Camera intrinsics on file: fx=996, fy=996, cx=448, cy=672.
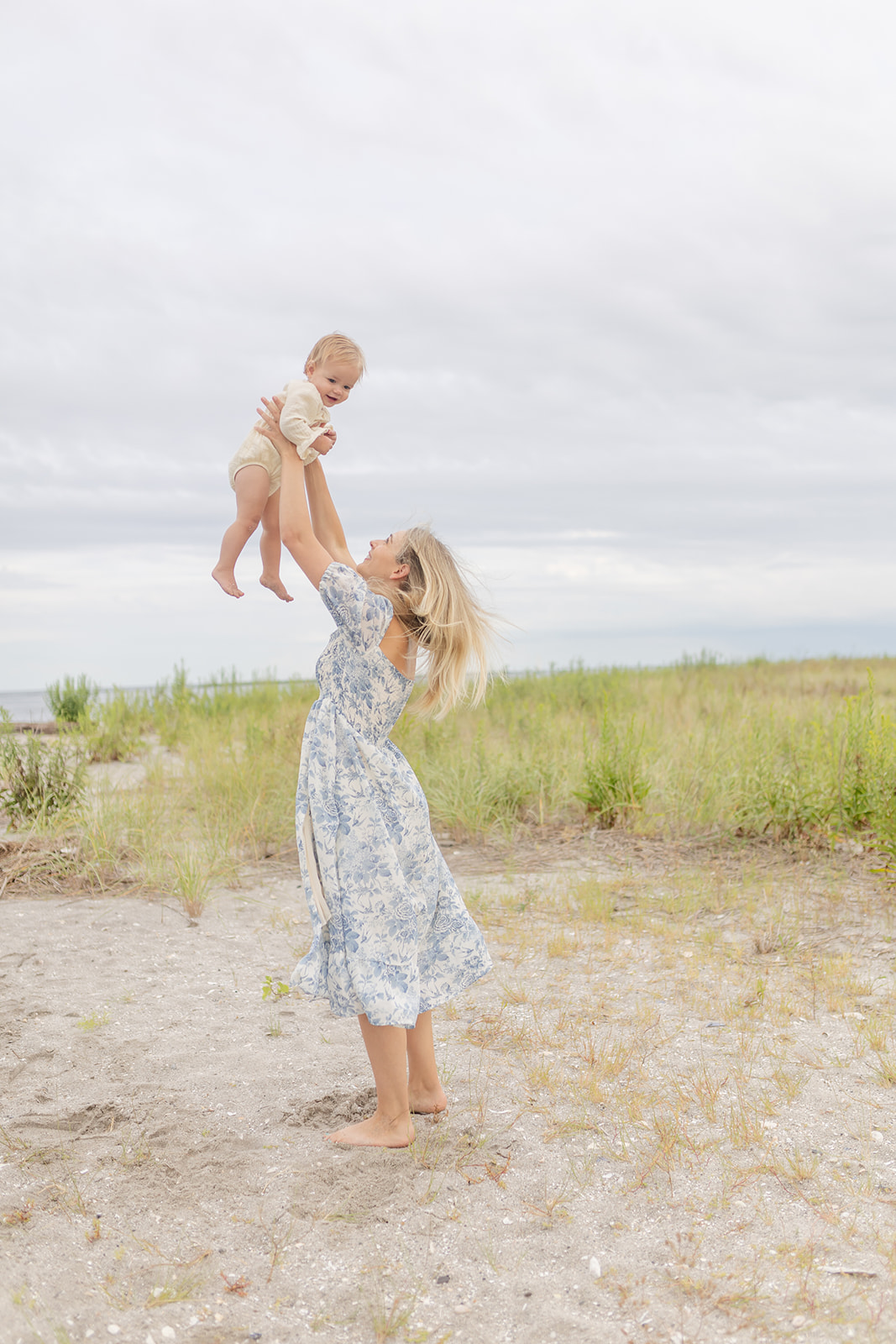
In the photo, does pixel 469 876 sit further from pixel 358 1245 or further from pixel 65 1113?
pixel 358 1245

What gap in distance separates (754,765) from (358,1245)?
17.5ft

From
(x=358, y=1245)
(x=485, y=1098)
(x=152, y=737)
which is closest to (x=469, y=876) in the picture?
(x=485, y=1098)

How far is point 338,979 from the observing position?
294 cm

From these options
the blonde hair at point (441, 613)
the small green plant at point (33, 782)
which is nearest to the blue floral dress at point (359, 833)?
the blonde hair at point (441, 613)

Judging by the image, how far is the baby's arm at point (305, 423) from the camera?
9.47 ft

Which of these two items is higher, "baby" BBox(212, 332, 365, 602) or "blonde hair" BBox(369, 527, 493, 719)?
"baby" BBox(212, 332, 365, 602)

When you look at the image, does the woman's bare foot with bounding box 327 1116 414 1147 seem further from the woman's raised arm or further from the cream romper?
the cream romper

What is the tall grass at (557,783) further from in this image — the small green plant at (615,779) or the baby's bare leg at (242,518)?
the baby's bare leg at (242,518)

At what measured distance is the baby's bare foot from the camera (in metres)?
3.30

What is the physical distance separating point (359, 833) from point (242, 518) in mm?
1064

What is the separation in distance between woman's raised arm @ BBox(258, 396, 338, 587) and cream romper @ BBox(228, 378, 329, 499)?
0.04 m

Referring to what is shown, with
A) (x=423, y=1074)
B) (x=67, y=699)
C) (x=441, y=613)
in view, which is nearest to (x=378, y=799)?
(x=441, y=613)

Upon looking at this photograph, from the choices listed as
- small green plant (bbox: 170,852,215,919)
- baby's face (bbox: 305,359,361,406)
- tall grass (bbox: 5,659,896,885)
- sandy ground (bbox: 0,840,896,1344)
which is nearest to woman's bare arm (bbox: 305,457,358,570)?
baby's face (bbox: 305,359,361,406)

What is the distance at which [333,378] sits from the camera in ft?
10.5
